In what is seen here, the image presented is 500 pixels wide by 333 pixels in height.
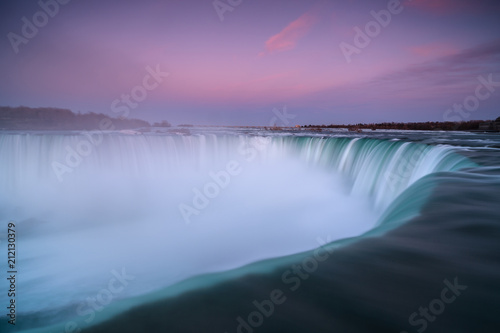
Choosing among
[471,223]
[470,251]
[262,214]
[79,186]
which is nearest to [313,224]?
[262,214]

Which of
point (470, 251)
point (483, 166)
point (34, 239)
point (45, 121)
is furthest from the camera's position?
point (45, 121)

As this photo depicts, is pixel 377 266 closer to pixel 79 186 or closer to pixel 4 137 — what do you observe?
pixel 79 186

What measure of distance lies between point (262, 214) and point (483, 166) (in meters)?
7.79

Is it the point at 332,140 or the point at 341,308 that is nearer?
the point at 341,308

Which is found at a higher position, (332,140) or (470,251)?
(332,140)

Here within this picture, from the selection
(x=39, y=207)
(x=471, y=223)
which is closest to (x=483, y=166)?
(x=471, y=223)

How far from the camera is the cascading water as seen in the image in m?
6.50

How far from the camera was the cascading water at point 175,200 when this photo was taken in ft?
21.3

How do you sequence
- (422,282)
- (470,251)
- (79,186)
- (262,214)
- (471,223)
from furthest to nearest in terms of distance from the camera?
(79,186) → (262,214) → (471,223) → (470,251) → (422,282)

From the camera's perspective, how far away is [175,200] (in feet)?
46.8

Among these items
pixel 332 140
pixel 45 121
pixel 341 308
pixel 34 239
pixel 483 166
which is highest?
pixel 45 121

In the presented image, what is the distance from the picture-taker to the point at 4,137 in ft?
53.8

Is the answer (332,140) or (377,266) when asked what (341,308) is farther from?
(332,140)

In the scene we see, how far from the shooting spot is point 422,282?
196 centimetres
